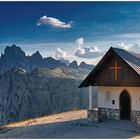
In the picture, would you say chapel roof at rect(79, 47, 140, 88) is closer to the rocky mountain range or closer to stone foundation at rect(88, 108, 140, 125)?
stone foundation at rect(88, 108, 140, 125)

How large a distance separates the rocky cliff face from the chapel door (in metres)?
110

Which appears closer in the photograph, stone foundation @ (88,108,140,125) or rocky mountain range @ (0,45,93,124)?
stone foundation @ (88,108,140,125)

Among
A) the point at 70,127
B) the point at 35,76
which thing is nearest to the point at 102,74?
the point at 70,127

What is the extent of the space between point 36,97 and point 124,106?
131826mm

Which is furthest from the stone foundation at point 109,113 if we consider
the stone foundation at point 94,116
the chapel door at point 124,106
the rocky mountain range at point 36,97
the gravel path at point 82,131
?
the rocky mountain range at point 36,97

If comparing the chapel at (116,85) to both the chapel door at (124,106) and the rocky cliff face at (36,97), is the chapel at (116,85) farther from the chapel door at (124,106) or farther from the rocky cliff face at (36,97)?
the rocky cliff face at (36,97)

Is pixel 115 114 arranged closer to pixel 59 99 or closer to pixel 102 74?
pixel 102 74

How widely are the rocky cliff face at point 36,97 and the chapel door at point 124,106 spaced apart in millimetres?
110065

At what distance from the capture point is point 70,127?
21438mm

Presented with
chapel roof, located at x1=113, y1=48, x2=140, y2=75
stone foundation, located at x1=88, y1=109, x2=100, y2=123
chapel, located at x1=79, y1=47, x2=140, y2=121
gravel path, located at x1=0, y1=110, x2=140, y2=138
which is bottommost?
gravel path, located at x1=0, y1=110, x2=140, y2=138

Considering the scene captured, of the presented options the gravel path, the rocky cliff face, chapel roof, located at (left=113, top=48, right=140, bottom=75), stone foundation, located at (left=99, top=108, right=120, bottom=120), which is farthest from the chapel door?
the rocky cliff face

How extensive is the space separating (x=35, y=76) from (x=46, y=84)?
18401 mm

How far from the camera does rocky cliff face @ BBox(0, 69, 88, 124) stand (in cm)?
14312

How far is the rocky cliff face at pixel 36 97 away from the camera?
14312 centimetres
